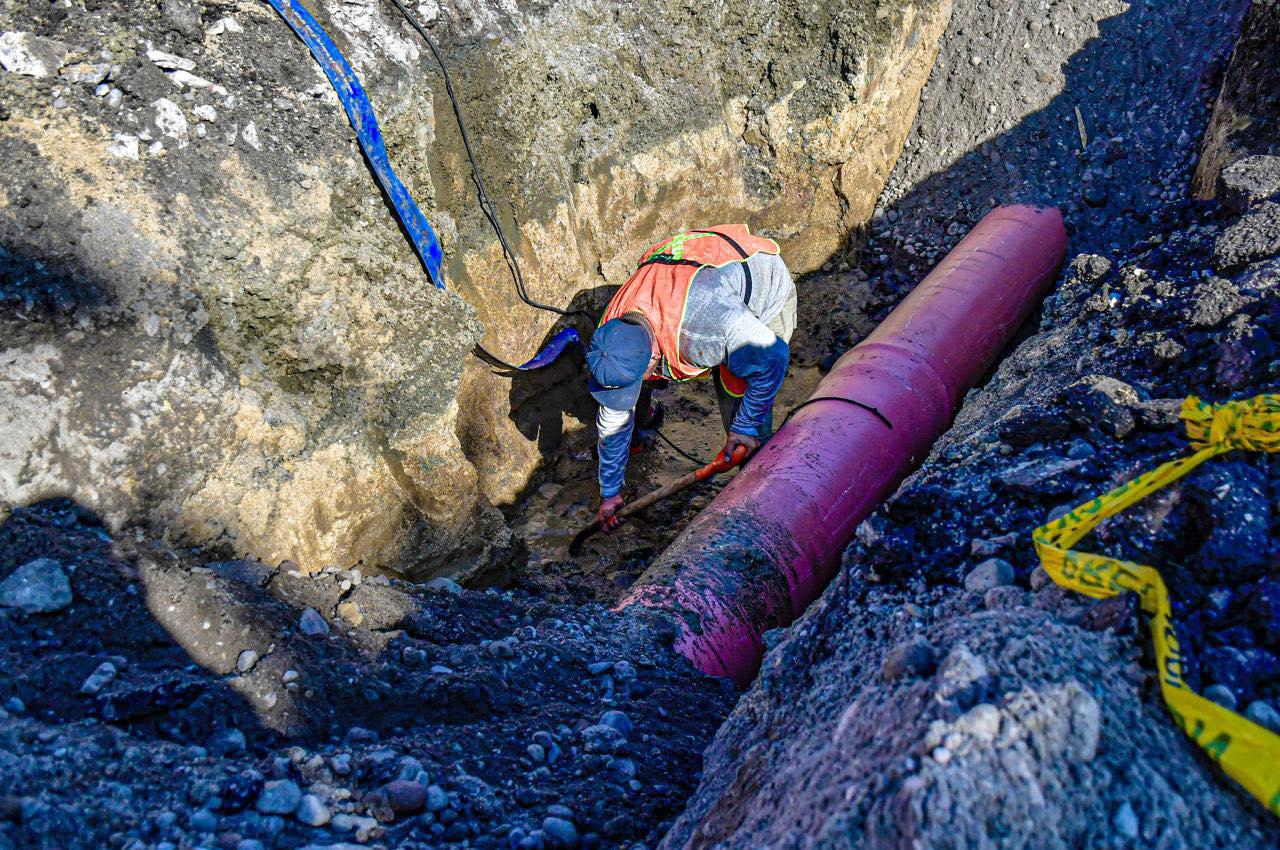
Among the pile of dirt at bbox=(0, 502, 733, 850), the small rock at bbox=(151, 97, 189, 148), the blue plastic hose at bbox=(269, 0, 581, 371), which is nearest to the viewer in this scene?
the pile of dirt at bbox=(0, 502, 733, 850)

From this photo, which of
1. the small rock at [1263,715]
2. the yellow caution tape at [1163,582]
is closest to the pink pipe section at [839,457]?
the yellow caution tape at [1163,582]

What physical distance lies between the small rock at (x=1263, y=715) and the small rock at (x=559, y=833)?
127 cm

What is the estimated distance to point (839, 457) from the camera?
124 inches

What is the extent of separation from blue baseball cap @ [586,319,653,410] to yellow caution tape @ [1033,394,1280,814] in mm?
2004

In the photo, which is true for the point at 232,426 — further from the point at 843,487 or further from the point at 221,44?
the point at 843,487

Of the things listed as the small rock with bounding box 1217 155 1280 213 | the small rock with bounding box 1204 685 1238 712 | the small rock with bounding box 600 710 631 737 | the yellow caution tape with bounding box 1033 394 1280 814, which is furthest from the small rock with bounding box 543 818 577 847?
the small rock with bounding box 1217 155 1280 213

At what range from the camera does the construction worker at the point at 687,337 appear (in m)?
3.49

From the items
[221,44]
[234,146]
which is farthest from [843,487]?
[221,44]

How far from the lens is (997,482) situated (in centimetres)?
208

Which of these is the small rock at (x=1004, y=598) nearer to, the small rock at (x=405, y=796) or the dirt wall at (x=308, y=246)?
the small rock at (x=405, y=796)

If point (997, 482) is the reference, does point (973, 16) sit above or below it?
above

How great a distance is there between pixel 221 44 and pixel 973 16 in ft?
15.4

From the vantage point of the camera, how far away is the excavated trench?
4.02 feet

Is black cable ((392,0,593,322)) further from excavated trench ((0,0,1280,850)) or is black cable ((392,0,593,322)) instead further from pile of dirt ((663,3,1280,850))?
pile of dirt ((663,3,1280,850))
